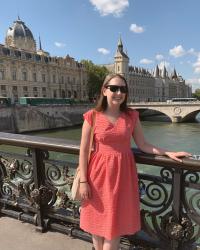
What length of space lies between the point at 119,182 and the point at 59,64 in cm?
6487

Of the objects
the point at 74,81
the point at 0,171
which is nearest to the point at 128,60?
the point at 74,81

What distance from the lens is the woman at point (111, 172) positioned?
7.33ft

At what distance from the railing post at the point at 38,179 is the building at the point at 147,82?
278ft

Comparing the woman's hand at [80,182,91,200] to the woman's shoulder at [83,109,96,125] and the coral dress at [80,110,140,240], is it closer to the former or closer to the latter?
the coral dress at [80,110,140,240]

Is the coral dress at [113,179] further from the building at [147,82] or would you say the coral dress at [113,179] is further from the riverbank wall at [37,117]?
the building at [147,82]

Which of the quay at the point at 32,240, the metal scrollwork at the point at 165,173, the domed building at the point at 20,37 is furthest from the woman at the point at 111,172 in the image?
the domed building at the point at 20,37

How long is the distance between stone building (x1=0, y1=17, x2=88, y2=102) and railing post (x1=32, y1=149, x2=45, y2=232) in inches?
2046

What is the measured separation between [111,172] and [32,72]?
194 feet

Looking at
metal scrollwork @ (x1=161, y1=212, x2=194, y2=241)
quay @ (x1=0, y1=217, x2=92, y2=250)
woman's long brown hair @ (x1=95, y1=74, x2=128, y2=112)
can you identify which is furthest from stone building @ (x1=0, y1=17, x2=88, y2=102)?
metal scrollwork @ (x1=161, y1=212, x2=194, y2=241)

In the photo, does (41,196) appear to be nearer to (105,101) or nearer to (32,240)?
(32,240)

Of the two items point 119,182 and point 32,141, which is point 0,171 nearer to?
point 32,141

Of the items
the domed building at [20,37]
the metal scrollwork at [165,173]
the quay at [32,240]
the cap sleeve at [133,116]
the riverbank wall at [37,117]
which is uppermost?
the domed building at [20,37]

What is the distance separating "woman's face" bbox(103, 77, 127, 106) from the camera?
2.33 meters

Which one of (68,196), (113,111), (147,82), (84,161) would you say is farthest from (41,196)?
(147,82)
